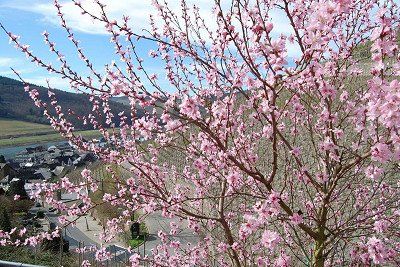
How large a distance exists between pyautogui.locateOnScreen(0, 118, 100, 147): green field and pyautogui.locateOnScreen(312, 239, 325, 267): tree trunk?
5927 inches

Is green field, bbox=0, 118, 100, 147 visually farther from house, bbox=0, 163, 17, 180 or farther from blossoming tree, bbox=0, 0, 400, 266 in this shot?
blossoming tree, bbox=0, 0, 400, 266

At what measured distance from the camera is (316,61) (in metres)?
3.74

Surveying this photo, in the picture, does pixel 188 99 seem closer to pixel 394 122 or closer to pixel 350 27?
pixel 394 122

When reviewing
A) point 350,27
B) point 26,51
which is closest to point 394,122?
point 350,27

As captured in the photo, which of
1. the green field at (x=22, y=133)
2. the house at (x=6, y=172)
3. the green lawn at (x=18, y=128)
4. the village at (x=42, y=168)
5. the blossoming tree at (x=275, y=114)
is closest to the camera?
the blossoming tree at (x=275, y=114)

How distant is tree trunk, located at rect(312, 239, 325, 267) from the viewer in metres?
4.51

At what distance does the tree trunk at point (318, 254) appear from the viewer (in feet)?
14.8

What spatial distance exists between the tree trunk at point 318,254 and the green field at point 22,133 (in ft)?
494

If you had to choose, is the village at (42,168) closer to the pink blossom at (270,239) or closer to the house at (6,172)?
the house at (6,172)

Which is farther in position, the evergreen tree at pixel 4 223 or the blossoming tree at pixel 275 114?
the evergreen tree at pixel 4 223

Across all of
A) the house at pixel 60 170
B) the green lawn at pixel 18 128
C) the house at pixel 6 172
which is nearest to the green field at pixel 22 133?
the green lawn at pixel 18 128

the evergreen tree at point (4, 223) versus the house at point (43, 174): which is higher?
the house at point (43, 174)

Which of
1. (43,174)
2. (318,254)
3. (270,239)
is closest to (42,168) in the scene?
(43,174)

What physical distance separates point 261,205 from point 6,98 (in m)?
196
